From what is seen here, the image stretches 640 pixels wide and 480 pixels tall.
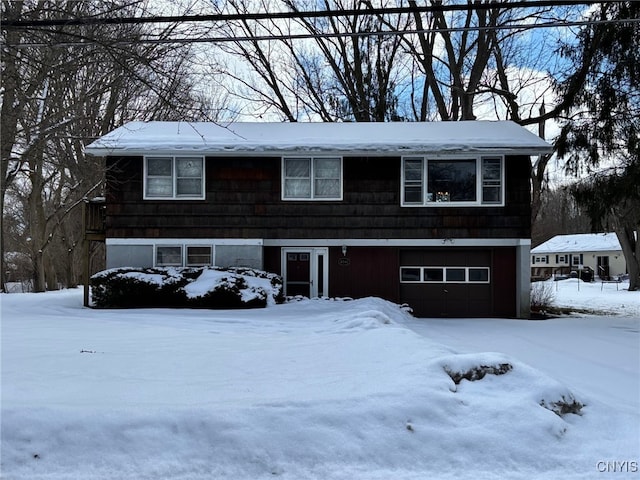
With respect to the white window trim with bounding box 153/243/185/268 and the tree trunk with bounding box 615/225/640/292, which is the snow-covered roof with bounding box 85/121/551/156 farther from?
the tree trunk with bounding box 615/225/640/292

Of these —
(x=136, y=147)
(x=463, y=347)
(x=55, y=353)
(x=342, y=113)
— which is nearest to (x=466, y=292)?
(x=463, y=347)

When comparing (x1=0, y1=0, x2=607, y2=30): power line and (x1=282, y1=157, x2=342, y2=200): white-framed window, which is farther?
(x1=282, y1=157, x2=342, y2=200): white-framed window

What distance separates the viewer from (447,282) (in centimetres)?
1555

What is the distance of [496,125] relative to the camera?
16891 mm

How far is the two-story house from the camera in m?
15.0

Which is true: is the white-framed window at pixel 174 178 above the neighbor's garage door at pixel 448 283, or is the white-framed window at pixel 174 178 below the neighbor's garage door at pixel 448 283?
above

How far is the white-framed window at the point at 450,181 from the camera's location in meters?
15.0

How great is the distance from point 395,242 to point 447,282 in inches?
82.8

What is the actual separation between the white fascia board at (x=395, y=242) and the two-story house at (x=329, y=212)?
0.10 feet

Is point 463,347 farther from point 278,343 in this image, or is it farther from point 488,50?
point 488,50

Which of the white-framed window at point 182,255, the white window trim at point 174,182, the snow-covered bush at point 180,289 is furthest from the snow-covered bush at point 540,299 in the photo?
the white window trim at point 174,182

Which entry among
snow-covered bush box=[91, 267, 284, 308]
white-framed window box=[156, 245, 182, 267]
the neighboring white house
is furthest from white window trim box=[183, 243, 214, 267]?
the neighboring white house

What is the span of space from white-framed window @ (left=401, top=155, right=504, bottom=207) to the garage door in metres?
1.56

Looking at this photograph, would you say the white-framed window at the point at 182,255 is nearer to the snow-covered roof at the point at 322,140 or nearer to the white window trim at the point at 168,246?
the white window trim at the point at 168,246
